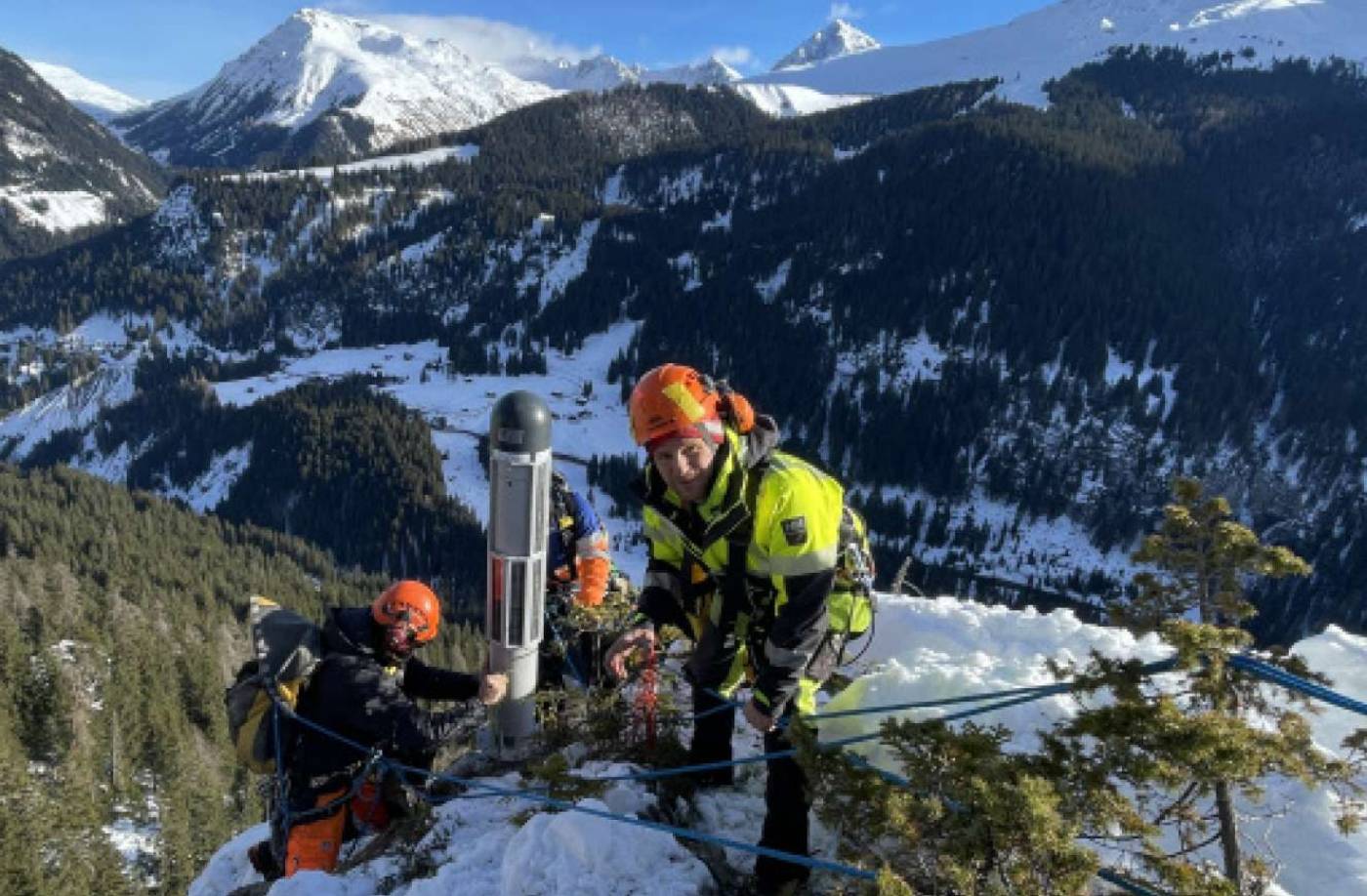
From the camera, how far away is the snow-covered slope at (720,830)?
14.1 feet

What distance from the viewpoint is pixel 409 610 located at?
6047 millimetres

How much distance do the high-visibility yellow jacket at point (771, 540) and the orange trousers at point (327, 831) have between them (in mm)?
3759

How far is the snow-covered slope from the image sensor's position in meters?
4.31

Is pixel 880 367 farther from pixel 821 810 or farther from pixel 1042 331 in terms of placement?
pixel 821 810

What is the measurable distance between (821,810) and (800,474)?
5.33 feet

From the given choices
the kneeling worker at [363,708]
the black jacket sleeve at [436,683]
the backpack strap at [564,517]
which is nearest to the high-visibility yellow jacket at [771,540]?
the kneeling worker at [363,708]

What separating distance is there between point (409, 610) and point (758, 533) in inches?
130

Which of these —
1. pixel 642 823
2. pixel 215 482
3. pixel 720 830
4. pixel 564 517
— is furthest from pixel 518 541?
pixel 215 482

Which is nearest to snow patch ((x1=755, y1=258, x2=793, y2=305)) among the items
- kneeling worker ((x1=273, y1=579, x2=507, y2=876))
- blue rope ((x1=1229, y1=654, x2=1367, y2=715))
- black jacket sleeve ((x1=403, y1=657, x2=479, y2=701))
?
black jacket sleeve ((x1=403, y1=657, x2=479, y2=701))

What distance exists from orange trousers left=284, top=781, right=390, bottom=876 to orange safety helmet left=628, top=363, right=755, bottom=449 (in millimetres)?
4203

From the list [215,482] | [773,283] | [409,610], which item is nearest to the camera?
[409,610]

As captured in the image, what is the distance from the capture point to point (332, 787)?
6109 millimetres

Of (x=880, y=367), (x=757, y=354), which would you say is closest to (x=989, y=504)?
(x=880, y=367)

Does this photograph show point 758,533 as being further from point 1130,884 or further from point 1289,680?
point 1289,680
